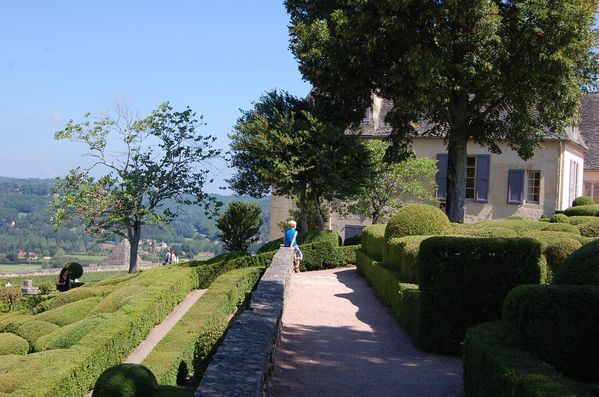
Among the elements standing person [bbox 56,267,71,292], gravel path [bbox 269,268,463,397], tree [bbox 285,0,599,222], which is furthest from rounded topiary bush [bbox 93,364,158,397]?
standing person [bbox 56,267,71,292]

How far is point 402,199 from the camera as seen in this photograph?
33.4 meters

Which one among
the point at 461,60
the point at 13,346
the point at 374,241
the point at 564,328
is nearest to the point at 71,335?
the point at 13,346

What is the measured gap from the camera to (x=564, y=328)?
651cm

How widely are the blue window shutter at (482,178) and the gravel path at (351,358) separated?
19.2 m

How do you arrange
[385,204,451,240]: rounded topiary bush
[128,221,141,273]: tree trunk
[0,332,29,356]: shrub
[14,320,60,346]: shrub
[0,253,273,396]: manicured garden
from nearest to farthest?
[0,253,273,396]: manicured garden < [0,332,29,356]: shrub < [385,204,451,240]: rounded topiary bush < [14,320,60,346]: shrub < [128,221,141,273]: tree trunk

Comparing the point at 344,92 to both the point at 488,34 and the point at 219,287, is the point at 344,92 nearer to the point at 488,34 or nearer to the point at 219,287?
the point at 488,34

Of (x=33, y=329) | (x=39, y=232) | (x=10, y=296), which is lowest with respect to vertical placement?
(x=39, y=232)

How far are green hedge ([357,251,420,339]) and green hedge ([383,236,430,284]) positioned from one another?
21 cm

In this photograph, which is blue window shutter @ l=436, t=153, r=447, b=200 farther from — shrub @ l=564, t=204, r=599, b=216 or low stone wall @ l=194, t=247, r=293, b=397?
low stone wall @ l=194, t=247, r=293, b=397

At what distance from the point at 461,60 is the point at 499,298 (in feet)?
43.1

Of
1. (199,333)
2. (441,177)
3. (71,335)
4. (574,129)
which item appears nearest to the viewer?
(199,333)

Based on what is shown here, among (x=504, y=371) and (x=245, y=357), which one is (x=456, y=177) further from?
(x=245, y=357)

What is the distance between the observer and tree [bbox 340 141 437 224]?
96.2ft

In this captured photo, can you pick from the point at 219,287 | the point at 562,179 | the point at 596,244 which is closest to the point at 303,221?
the point at 219,287
